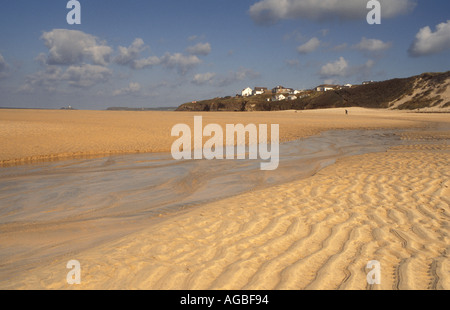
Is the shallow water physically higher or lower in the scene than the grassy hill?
lower

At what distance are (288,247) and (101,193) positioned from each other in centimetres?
516

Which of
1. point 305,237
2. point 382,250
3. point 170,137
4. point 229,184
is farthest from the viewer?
point 170,137

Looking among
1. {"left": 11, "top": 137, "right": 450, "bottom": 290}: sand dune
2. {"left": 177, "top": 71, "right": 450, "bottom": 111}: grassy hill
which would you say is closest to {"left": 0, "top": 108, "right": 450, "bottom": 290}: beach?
{"left": 11, "top": 137, "right": 450, "bottom": 290}: sand dune

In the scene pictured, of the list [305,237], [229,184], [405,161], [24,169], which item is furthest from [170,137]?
[305,237]

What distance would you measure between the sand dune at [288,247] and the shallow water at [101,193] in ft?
3.09

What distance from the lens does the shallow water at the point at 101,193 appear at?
4.74 metres

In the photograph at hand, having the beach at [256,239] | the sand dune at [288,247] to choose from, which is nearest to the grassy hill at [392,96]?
the beach at [256,239]

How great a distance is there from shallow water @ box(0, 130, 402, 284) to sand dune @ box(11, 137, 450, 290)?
94 cm

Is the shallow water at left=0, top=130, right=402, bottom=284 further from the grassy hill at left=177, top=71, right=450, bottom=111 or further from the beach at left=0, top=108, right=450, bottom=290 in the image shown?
the grassy hill at left=177, top=71, right=450, bottom=111

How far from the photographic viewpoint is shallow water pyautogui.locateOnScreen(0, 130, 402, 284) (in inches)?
187

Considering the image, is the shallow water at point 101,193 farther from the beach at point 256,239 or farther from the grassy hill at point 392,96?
the grassy hill at point 392,96

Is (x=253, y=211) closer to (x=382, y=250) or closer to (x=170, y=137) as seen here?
(x=382, y=250)
